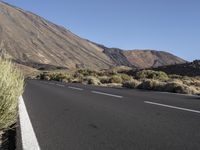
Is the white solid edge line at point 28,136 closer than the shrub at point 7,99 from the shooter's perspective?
Yes

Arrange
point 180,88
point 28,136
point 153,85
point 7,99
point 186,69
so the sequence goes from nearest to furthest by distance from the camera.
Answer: point 28,136 → point 7,99 → point 180,88 → point 153,85 → point 186,69

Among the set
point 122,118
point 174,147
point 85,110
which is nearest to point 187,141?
point 174,147

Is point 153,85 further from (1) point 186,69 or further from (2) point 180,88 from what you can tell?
(1) point 186,69

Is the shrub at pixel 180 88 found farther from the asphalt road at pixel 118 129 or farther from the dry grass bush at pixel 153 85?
the asphalt road at pixel 118 129

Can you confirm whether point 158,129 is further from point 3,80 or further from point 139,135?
point 3,80

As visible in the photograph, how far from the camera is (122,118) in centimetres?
970

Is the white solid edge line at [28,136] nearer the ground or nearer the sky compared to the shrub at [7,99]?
nearer the ground

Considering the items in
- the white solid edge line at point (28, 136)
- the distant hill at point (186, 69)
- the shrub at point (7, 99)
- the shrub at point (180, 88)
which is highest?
the distant hill at point (186, 69)

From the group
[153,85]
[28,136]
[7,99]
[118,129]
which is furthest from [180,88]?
[28,136]

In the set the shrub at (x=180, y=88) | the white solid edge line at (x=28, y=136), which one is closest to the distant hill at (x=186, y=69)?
the shrub at (x=180, y=88)

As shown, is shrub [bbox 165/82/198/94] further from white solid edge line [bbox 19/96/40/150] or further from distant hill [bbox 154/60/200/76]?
distant hill [bbox 154/60/200/76]

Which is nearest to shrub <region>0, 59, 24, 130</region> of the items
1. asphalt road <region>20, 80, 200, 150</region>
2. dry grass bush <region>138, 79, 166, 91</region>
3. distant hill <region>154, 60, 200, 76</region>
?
asphalt road <region>20, 80, 200, 150</region>

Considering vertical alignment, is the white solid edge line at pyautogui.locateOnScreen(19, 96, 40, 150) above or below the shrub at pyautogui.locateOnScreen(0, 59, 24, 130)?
below

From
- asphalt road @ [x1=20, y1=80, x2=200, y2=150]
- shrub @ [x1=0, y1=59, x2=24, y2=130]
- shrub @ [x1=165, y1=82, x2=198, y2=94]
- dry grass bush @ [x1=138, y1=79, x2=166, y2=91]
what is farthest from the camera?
dry grass bush @ [x1=138, y1=79, x2=166, y2=91]
